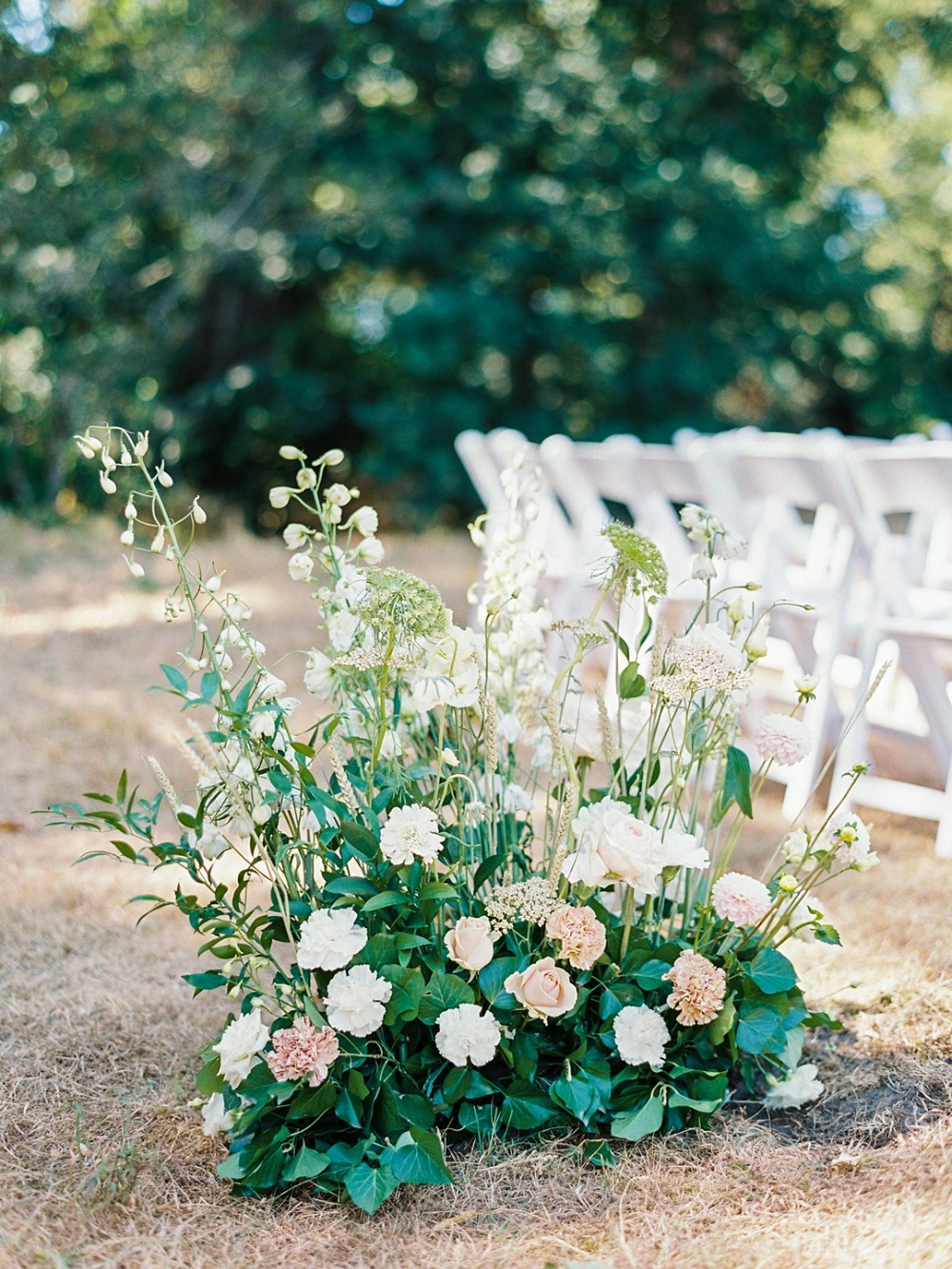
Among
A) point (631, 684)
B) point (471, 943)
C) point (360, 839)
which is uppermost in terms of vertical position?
point (631, 684)

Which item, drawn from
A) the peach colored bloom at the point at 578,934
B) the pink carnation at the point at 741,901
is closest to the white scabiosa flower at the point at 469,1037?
the peach colored bloom at the point at 578,934

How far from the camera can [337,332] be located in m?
9.90

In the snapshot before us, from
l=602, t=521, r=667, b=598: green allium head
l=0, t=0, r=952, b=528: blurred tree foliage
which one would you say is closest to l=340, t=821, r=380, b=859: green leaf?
l=602, t=521, r=667, b=598: green allium head

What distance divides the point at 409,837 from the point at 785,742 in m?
0.54

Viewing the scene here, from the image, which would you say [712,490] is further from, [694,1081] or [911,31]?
[911,31]

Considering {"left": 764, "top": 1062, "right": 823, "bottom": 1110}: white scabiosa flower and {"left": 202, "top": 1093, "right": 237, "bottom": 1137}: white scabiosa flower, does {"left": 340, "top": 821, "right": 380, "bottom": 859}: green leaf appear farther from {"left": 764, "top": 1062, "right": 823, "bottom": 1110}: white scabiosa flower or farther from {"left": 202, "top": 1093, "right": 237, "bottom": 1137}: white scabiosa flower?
{"left": 764, "top": 1062, "right": 823, "bottom": 1110}: white scabiosa flower

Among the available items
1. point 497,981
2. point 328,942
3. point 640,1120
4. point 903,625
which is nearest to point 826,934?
point 640,1120

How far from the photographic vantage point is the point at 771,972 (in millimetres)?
1676

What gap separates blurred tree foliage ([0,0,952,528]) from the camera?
24.5 feet

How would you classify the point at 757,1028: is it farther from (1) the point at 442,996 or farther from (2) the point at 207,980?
(2) the point at 207,980

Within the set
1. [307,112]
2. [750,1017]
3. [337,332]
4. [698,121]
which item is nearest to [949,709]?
[750,1017]

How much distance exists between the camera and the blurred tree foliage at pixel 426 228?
7.45m

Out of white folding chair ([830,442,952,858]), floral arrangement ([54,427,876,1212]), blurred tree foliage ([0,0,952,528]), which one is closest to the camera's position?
floral arrangement ([54,427,876,1212])

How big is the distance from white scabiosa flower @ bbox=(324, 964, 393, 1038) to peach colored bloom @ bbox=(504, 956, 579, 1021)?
7.2 inches
